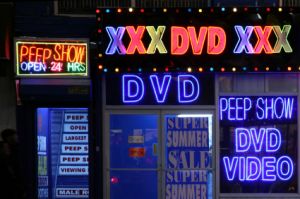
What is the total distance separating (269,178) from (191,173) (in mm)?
1408

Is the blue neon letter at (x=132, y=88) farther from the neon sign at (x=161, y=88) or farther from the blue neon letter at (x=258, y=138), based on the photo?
the blue neon letter at (x=258, y=138)

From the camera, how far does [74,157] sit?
41.6 ft

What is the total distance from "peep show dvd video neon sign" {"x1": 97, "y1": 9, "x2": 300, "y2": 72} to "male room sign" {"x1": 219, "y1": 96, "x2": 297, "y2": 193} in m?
0.67

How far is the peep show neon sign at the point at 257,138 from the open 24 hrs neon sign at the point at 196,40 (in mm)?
936

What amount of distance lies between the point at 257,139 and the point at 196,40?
2.10 meters

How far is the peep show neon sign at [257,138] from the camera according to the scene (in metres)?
12.2

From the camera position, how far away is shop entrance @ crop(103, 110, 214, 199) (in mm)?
12242

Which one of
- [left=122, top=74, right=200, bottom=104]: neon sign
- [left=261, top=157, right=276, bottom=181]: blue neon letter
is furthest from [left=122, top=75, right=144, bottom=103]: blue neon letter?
[left=261, top=157, right=276, bottom=181]: blue neon letter

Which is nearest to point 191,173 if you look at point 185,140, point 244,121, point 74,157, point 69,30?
point 185,140

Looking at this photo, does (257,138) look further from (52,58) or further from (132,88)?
(52,58)

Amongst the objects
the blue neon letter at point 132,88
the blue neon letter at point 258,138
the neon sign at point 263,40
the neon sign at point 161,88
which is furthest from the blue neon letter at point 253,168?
the blue neon letter at point 132,88

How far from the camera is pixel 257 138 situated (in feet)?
40.0

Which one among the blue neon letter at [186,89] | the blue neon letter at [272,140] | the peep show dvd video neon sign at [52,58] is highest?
the peep show dvd video neon sign at [52,58]

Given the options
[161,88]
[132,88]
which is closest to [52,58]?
[132,88]
